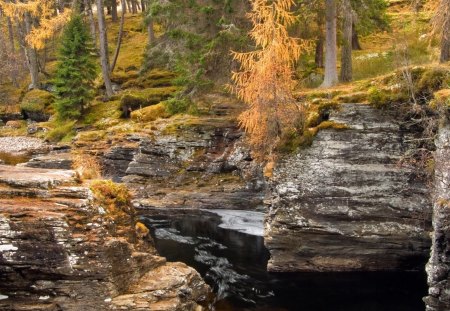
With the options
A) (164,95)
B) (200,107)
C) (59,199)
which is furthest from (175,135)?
(59,199)

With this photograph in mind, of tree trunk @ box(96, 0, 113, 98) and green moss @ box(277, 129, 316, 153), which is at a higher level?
tree trunk @ box(96, 0, 113, 98)

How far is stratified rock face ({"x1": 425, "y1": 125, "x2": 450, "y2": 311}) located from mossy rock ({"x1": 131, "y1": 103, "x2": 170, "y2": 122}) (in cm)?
1734

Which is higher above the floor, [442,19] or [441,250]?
[442,19]

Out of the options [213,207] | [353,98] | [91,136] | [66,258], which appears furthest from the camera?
[91,136]

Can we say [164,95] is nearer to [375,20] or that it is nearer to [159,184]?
[159,184]

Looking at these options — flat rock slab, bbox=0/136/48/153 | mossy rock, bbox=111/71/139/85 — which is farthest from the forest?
mossy rock, bbox=111/71/139/85

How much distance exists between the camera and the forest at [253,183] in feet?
33.1

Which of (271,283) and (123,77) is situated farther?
(123,77)

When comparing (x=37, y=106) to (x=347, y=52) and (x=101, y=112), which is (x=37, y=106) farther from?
(x=347, y=52)

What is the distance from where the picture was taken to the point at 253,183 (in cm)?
2192

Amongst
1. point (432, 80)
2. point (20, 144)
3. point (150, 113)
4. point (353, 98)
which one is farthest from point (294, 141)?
point (20, 144)

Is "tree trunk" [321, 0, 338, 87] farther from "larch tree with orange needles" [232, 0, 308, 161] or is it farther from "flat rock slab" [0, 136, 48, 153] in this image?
"flat rock slab" [0, 136, 48, 153]

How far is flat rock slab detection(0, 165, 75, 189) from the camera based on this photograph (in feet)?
34.6

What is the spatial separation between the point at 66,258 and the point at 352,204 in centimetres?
930
